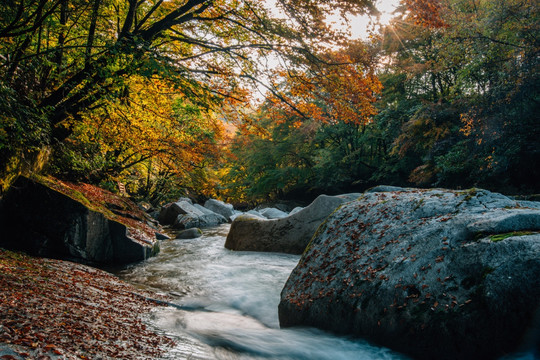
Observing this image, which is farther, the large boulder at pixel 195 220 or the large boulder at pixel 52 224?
the large boulder at pixel 195 220

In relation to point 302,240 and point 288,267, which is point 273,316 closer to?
point 288,267

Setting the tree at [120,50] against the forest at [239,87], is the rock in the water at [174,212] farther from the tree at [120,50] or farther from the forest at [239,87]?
the tree at [120,50]

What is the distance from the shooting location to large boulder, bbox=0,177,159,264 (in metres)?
5.48

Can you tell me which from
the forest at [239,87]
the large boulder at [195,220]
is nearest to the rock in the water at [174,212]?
the large boulder at [195,220]

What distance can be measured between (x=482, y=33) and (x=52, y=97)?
46.0ft

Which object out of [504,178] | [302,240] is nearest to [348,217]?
[302,240]

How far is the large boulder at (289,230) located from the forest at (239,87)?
7.15ft

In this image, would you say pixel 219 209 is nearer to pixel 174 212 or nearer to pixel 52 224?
pixel 174 212

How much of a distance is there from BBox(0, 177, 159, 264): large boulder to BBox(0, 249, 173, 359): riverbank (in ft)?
3.39

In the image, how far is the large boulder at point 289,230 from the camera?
26.8ft

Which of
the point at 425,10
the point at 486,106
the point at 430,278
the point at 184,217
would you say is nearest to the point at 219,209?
the point at 184,217

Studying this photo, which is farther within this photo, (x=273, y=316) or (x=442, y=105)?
(x=442, y=105)

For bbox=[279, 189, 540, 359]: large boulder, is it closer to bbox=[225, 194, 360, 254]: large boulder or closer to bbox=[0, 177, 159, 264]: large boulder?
bbox=[225, 194, 360, 254]: large boulder

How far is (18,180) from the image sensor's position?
562 cm
